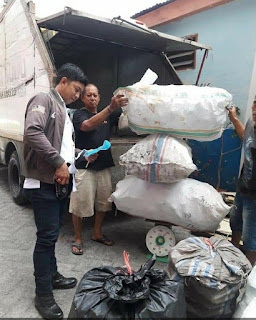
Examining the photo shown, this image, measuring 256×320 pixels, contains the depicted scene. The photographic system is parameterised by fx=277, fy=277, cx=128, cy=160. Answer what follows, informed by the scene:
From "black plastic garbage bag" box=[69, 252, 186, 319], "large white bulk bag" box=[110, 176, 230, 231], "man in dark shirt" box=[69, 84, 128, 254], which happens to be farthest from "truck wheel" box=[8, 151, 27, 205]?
"black plastic garbage bag" box=[69, 252, 186, 319]

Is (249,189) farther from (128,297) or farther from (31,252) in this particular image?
(31,252)

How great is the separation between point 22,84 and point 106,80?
1.88 metres

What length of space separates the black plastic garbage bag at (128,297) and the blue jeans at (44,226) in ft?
1.34

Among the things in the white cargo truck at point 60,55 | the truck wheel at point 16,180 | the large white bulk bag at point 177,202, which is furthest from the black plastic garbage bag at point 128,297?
the truck wheel at point 16,180

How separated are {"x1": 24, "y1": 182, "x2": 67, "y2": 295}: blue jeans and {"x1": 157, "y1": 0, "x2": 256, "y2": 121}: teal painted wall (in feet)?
13.0

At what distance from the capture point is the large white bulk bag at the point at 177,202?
92.7 inches

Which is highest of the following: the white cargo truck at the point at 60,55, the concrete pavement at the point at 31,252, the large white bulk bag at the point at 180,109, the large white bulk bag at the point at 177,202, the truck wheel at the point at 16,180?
the white cargo truck at the point at 60,55

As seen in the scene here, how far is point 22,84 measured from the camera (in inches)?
136

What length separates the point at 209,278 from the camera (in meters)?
1.59

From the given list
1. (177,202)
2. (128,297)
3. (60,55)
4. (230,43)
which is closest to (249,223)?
(177,202)

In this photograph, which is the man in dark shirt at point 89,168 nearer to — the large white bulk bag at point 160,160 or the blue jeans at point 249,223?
the large white bulk bag at point 160,160

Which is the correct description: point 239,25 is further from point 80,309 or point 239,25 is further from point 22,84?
point 80,309

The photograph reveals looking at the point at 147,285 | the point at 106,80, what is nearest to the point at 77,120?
the point at 147,285

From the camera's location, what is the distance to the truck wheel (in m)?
3.93
